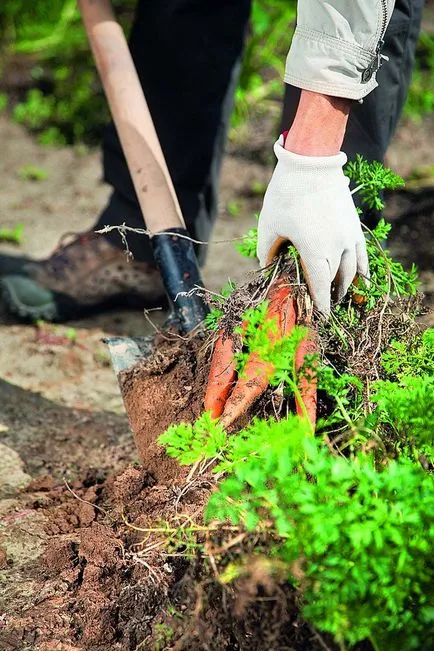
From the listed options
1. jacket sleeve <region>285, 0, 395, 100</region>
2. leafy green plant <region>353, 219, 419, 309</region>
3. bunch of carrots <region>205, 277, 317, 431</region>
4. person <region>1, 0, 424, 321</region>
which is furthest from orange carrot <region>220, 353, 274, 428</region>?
jacket sleeve <region>285, 0, 395, 100</region>

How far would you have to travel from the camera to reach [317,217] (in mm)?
1958

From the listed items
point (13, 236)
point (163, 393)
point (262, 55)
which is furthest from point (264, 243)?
point (262, 55)

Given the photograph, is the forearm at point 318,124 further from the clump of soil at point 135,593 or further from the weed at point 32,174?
the weed at point 32,174

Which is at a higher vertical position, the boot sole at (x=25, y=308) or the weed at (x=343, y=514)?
the weed at (x=343, y=514)

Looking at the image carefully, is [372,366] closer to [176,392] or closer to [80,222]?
[176,392]

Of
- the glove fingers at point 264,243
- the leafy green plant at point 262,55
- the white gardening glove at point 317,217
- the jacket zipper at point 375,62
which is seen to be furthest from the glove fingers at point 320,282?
the leafy green plant at point 262,55

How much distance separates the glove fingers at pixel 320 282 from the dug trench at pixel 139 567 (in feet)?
1.17

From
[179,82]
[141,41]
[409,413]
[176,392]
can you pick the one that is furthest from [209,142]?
[409,413]

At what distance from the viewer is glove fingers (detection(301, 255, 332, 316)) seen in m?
1.96

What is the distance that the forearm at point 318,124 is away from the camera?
195 centimetres

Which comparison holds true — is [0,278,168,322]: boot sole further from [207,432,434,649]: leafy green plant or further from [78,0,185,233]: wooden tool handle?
[207,432,434,649]: leafy green plant

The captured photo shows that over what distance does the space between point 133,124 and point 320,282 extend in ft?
3.14

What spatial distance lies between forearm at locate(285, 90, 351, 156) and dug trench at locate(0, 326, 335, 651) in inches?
24.1

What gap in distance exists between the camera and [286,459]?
4.44 feet
